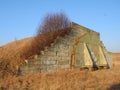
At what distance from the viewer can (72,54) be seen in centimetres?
1451

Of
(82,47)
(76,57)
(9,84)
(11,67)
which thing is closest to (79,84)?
(9,84)

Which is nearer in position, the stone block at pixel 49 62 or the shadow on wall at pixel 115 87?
the shadow on wall at pixel 115 87

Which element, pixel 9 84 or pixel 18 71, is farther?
pixel 18 71

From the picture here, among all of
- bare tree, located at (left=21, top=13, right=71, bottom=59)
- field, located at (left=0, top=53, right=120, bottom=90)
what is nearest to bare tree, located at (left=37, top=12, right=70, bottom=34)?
bare tree, located at (left=21, top=13, right=71, bottom=59)

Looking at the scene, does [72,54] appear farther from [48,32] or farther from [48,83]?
[48,83]

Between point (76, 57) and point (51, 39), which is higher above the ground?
point (51, 39)

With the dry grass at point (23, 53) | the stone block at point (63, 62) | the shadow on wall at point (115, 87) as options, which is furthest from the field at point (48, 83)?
the stone block at point (63, 62)

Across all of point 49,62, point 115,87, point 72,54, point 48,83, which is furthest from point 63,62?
point 115,87

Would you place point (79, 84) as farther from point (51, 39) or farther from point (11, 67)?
A: point (51, 39)

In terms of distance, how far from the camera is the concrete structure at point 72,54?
1234cm

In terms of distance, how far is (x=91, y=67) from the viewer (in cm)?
1548

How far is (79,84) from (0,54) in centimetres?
578

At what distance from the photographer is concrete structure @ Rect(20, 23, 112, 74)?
12338 millimetres

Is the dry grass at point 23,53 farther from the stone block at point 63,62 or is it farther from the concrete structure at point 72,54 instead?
the stone block at point 63,62
